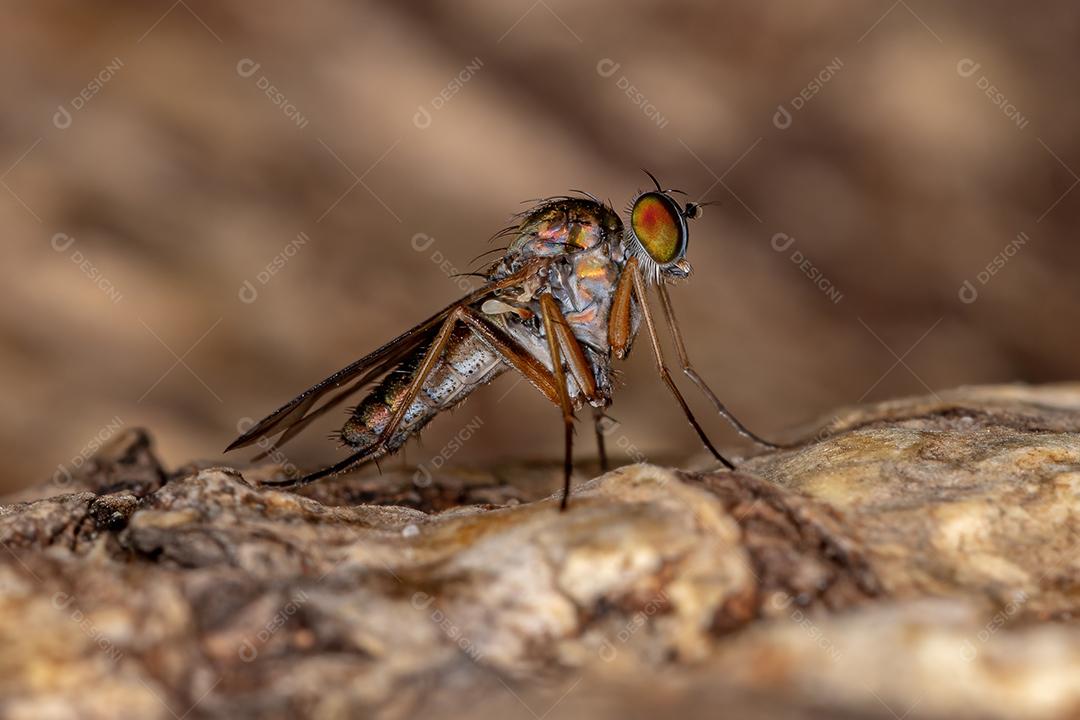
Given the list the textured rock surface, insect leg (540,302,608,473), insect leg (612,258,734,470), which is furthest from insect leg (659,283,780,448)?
the textured rock surface

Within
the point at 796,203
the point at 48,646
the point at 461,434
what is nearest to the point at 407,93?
the point at 461,434

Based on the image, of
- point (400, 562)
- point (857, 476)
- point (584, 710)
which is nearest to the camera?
point (584, 710)

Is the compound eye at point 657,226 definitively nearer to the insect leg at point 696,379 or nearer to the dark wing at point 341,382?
the insect leg at point 696,379

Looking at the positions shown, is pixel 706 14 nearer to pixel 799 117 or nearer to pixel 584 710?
pixel 799 117

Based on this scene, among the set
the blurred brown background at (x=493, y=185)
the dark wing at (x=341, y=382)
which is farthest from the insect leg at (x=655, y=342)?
the blurred brown background at (x=493, y=185)

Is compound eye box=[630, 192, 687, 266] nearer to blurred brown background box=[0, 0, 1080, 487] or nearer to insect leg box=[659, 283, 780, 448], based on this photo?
insect leg box=[659, 283, 780, 448]

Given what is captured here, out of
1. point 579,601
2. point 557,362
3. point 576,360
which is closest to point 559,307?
point 576,360
